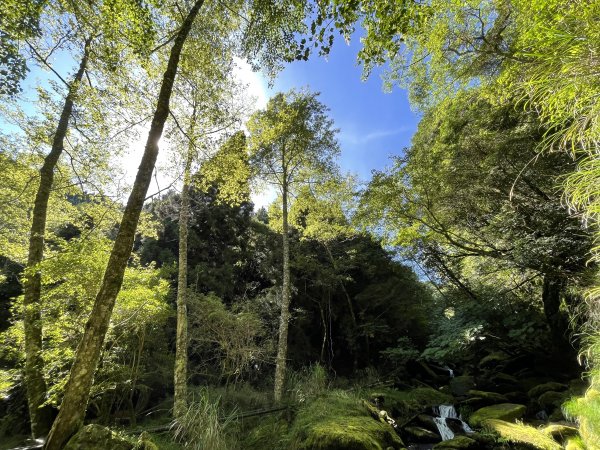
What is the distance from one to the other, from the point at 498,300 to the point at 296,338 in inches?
332

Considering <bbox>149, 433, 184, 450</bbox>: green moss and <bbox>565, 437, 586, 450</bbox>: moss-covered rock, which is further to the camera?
<bbox>149, 433, 184, 450</bbox>: green moss

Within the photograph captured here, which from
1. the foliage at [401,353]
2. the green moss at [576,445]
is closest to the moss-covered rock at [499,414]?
the green moss at [576,445]

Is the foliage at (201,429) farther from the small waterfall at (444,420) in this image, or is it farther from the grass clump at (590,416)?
the small waterfall at (444,420)

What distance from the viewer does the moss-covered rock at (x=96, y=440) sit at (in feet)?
8.91

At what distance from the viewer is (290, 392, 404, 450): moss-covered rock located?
13.2ft

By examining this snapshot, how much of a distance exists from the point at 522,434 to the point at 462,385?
5511 mm

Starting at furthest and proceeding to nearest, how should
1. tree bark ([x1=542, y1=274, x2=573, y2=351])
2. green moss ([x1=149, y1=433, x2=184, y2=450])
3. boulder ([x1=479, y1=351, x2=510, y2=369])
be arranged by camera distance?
boulder ([x1=479, y1=351, x2=510, y2=369]) < tree bark ([x1=542, y1=274, x2=573, y2=351]) < green moss ([x1=149, y1=433, x2=184, y2=450])

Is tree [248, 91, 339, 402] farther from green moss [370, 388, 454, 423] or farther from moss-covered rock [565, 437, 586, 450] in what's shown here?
moss-covered rock [565, 437, 586, 450]

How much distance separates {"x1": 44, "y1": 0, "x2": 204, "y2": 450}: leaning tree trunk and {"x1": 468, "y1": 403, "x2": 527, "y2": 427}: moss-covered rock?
7501 millimetres

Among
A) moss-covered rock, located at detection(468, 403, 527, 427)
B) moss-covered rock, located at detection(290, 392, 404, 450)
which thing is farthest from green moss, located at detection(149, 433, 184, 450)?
moss-covered rock, located at detection(468, 403, 527, 427)

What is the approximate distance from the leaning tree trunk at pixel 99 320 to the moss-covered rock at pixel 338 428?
277 cm

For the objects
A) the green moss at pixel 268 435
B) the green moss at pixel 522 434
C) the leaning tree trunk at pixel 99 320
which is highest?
the leaning tree trunk at pixel 99 320

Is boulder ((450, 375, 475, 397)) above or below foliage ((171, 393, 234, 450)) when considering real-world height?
below

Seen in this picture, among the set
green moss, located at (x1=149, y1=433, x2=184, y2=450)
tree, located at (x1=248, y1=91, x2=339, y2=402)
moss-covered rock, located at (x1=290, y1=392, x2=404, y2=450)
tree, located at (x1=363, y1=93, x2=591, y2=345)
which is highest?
tree, located at (x1=248, y1=91, x2=339, y2=402)
